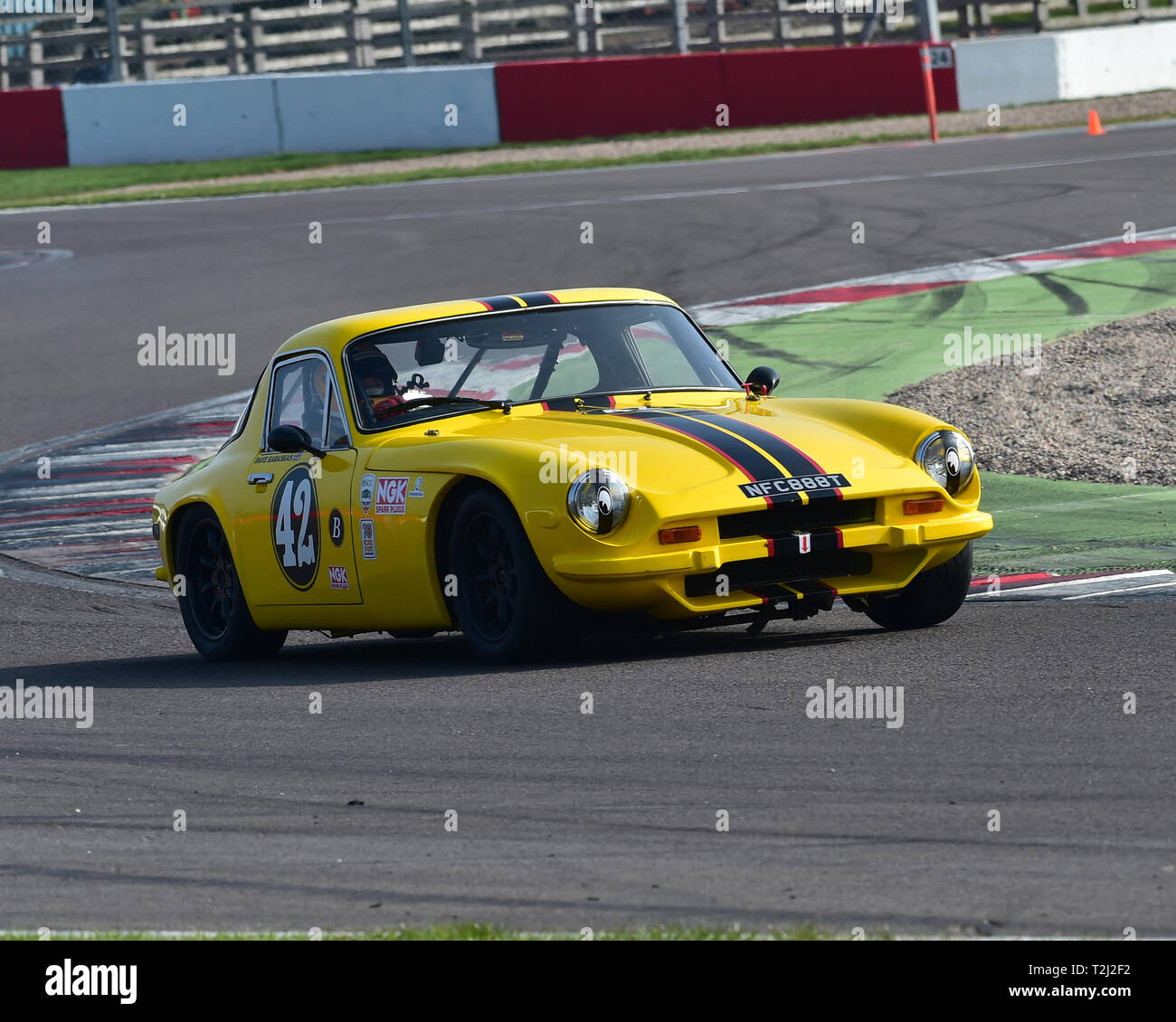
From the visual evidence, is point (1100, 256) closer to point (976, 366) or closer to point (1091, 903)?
point (976, 366)

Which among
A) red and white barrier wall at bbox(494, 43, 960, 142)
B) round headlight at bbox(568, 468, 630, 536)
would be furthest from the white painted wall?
round headlight at bbox(568, 468, 630, 536)

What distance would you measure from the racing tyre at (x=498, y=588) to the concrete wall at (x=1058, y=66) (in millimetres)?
25059

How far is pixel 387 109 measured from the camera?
31.2 meters

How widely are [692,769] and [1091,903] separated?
62.7 inches

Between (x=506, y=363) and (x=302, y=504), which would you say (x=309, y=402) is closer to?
(x=302, y=504)

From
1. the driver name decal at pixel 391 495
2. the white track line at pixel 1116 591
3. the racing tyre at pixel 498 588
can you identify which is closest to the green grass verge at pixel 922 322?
the white track line at pixel 1116 591

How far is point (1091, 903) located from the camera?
13.1 feet

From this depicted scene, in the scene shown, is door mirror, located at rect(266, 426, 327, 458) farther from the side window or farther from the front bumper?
the front bumper

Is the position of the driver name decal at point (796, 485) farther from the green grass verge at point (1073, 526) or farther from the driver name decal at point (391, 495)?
the green grass verge at point (1073, 526)

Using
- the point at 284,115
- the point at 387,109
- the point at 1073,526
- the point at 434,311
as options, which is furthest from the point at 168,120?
the point at 434,311

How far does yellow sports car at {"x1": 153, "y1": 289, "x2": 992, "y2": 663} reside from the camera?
6.88 m

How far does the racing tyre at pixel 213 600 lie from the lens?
28.5ft

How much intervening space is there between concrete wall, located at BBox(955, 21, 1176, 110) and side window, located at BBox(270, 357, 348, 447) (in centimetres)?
2383
